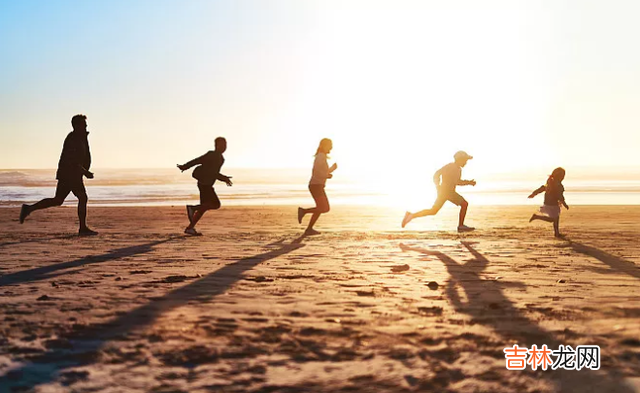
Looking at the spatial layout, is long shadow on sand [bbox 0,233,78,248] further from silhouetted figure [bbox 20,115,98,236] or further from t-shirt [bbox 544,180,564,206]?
t-shirt [bbox 544,180,564,206]

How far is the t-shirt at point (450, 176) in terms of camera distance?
12.2 meters

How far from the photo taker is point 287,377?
12.4 ft

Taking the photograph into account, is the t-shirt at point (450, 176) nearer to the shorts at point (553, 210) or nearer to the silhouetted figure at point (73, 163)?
the shorts at point (553, 210)

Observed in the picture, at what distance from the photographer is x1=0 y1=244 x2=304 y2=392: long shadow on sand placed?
3.78m

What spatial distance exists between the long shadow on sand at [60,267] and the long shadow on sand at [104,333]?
1833mm

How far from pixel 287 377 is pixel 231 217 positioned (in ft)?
46.9

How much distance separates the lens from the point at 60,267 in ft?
26.0

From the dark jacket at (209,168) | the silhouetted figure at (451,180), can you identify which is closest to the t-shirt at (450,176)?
the silhouetted figure at (451,180)

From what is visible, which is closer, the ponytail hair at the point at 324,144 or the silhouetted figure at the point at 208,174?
the silhouetted figure at the point at 208,174

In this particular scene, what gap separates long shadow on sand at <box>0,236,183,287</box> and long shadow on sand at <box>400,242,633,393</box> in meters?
4.36

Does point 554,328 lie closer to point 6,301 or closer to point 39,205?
point 6,301

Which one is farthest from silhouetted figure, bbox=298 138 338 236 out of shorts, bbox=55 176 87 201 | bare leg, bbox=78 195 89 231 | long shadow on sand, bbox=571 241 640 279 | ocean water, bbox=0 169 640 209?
ocean water, bbox=0 169 640 209

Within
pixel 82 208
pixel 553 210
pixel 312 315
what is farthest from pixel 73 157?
pixel 553 210

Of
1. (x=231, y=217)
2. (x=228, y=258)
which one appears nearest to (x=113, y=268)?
(x=228, y=258)
